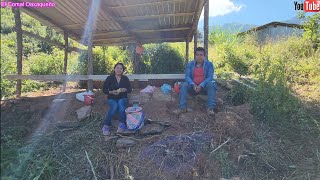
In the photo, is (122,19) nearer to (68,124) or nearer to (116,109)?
(116,109)

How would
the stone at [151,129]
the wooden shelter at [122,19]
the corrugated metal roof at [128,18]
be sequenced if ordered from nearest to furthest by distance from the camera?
the stone at [151,129] < the wooden shelter at [122,19] < the corrugated metal roof at [128,18]

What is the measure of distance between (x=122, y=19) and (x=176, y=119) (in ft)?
10.7

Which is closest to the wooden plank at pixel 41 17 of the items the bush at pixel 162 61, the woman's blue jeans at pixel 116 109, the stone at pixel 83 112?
the bush at pixel 162 61

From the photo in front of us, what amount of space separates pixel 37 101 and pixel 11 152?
4302mm

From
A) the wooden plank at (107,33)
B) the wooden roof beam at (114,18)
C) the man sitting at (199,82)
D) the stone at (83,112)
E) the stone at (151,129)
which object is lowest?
the stone at (151,129)

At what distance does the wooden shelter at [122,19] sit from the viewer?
20.7 feet

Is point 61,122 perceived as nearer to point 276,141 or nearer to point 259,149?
point 259,149

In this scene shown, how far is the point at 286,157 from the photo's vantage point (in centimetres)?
473

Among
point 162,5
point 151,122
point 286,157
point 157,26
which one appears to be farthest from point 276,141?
point 157,26

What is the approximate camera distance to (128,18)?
7324 millimetres

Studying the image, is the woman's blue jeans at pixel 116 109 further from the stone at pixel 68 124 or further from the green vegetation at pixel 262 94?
the stone at pixel 68 124

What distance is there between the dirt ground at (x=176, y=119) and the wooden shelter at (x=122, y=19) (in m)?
0.77

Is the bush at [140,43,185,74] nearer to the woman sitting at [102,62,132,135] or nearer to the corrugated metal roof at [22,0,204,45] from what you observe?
the corrugated metal roof at [22,0,204,45]

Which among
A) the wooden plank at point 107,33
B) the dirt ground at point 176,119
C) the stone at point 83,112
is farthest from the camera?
the wooden plank at point 107,33
